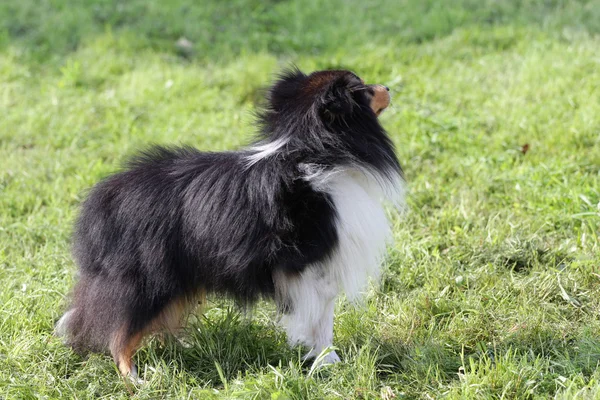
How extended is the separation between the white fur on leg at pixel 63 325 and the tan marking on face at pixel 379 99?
5.33ft

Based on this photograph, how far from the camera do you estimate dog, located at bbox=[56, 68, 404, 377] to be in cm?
303

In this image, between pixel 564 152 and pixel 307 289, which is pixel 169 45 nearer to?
pixel 564 152

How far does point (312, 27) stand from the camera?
7340 millimetres

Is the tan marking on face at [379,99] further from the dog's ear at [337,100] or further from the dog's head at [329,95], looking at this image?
the dog's ear at [337,100]

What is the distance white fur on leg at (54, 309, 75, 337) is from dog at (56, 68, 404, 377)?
→ 0.13 metres

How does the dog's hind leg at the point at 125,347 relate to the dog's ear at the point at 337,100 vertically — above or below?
below

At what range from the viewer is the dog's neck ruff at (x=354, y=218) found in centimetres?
307

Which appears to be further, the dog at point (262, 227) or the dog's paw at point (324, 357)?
the dog's paw at point (324, 357)

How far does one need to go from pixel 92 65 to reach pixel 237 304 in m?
4.20

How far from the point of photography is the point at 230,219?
3049mm

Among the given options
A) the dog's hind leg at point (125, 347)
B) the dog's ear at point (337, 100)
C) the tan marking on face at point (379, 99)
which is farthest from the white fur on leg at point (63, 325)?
the tan marking on face at point (379, 99)

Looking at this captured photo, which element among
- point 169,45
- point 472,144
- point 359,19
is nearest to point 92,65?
point 169,45

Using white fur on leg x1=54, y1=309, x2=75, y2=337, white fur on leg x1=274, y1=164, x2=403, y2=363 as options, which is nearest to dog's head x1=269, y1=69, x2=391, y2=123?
white fur on leg x1=274, y1=164, x2=403, y2=363

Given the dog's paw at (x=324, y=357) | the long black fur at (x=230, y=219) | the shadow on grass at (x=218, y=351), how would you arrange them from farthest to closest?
the shadow on grass at (x=218, y=351) < the dog's paw at (x=324, y=357) < the long black fur at (x=230, y=219)
